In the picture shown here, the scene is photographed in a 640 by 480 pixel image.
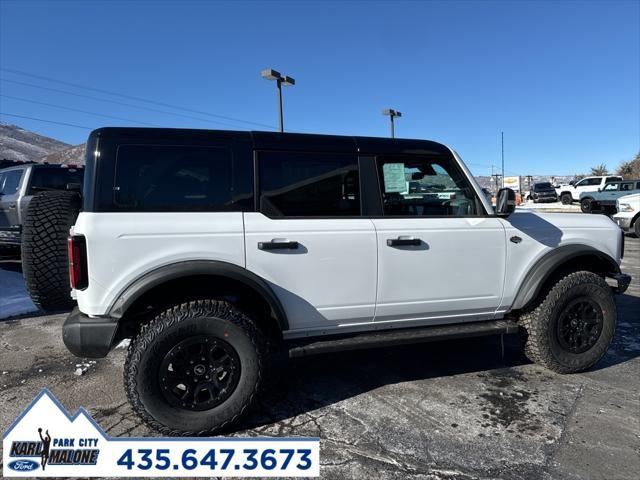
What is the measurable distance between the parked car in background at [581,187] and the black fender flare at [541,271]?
26640mm

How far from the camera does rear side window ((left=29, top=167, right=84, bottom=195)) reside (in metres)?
7.95

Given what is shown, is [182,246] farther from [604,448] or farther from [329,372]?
[604,448]

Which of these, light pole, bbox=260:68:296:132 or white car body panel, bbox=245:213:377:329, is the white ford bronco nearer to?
white car body panel, bbox=245:213:377:329

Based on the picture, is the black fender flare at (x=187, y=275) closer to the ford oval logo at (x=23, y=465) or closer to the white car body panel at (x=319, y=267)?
the white car body panel at (x=319, y=267)

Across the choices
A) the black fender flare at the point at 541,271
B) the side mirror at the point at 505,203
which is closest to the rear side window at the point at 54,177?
the side mirror at the point at 505,203

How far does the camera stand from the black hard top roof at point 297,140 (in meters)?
2.87

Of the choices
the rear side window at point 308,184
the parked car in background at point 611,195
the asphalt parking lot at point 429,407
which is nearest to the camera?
the asphalt parking lot at point 429,407

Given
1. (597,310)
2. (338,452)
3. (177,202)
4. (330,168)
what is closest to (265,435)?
(338,452)

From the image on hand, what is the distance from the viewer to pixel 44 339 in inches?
186

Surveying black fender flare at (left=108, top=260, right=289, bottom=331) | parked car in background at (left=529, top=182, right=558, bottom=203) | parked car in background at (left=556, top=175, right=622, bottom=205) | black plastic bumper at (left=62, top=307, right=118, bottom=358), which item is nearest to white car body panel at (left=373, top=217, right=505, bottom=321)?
black fender flare at (left=108, top=260, right=289, bottom=331)

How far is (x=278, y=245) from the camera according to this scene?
9.75 feet

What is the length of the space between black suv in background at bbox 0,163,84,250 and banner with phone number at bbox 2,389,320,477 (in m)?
6.07

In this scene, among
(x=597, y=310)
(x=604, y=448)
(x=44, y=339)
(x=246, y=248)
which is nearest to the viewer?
(x=604, y=448)

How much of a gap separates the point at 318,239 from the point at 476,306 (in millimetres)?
1525
